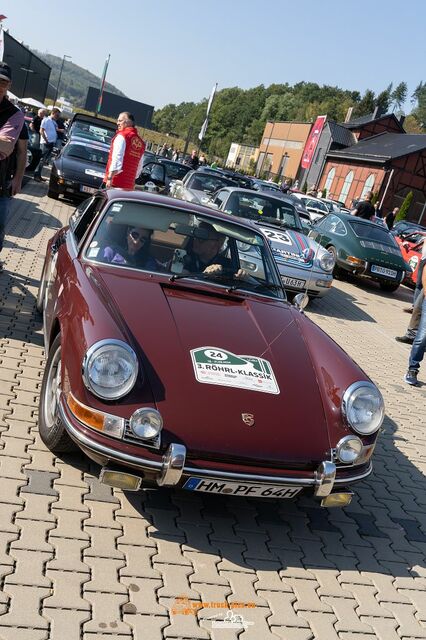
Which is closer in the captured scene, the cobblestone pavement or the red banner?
the cobblestone pavement

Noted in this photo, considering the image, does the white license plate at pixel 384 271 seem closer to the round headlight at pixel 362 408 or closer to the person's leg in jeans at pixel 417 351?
the person's leg in jeans at pixel 417 351

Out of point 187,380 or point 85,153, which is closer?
point 187,380

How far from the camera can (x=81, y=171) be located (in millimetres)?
13398

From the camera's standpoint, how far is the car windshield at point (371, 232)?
14.7 meters

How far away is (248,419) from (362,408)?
739 mm

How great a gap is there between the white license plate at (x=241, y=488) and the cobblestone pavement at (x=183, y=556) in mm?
354

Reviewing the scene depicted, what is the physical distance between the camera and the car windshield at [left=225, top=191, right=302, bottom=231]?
11.2 metres

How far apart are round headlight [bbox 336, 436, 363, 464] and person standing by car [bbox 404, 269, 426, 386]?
411 centimetres

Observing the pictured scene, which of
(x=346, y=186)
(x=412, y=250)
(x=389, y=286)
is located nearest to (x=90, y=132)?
(x=389, y=286)

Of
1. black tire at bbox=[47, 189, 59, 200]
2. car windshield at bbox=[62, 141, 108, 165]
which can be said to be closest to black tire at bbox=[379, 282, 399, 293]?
car windshield at bbox=[62, 141, 108, 165]

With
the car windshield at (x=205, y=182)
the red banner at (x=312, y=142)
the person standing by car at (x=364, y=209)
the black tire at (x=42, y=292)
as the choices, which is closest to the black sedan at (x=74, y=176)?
the car windshield at (x=205, y=182)

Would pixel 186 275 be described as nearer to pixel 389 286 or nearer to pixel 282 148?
pixel 389 286

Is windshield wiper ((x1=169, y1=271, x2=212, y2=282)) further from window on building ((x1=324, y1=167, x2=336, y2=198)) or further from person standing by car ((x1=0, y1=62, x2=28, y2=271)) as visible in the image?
window on building ((x1=324, y1=167, x2=336, y2=198))

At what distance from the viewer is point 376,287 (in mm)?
15812
